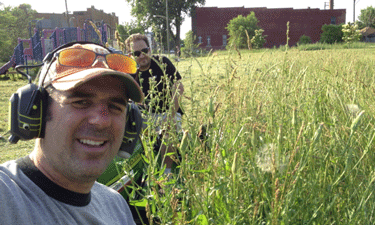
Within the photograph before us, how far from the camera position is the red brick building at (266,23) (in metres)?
51.8

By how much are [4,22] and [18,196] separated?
160 feet

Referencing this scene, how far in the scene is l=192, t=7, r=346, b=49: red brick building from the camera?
170 feet

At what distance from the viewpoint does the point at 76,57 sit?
4.97ft

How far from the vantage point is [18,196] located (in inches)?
44.6

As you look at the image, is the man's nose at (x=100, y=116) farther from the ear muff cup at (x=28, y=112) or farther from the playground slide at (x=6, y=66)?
the playground slide at (x=6, y=66)

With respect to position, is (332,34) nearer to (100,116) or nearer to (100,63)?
(100,63)

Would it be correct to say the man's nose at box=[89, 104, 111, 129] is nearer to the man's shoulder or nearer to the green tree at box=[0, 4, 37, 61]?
the man's shoulder

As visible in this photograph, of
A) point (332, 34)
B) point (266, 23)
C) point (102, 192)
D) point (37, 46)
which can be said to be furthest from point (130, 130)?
point (266, 23)

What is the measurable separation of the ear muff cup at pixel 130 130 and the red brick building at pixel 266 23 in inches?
1984

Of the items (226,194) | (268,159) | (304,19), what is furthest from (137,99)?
(304,19)

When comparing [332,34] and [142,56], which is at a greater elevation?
[332,34]

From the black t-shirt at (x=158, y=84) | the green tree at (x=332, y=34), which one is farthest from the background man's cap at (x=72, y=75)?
the green tree at (x=332, y=34)

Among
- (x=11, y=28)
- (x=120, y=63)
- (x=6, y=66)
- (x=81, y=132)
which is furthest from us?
(x=11, y=28)

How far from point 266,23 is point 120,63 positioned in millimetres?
53577
